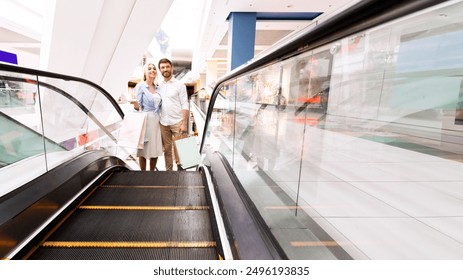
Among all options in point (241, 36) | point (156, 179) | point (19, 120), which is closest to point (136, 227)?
point (156, 179)

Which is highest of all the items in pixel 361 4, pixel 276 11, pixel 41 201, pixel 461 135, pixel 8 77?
pixel 276 11

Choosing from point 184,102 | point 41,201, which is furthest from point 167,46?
point 41,201

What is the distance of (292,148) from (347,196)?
95 centimetres

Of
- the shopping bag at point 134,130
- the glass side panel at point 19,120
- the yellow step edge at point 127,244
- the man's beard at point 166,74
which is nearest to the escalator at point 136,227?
the yellow step edge at point 127,244

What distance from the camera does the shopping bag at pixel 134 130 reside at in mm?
4488

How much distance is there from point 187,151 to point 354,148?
3991 mm

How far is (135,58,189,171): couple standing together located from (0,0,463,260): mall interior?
0.33 meters

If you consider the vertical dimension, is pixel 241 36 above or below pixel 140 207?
above

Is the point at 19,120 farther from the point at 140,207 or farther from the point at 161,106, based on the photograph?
the point at 140,207

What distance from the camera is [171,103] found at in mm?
4410

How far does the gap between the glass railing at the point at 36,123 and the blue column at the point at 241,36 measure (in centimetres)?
568

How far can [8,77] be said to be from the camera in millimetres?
2709

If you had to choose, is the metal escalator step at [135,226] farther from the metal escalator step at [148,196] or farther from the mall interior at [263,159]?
the metal escalator step at [148,196]

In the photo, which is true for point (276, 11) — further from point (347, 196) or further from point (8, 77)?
point (8, 77)
